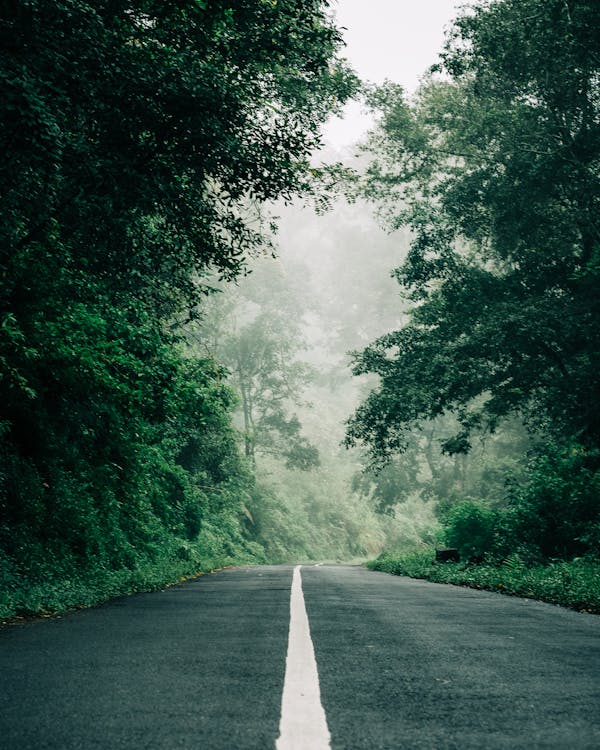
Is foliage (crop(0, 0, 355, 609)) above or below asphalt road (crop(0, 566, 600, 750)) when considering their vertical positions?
above

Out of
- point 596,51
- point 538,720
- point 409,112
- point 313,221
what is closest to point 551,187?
point 596,51

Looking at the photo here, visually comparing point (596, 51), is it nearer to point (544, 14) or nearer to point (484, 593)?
point (544, 14)

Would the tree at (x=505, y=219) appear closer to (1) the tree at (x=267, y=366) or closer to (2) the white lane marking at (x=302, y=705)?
(2) the white lane marking at (x=302, y=705)

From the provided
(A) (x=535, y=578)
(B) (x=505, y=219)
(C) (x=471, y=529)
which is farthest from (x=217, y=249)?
(B) (x=505, y=219)

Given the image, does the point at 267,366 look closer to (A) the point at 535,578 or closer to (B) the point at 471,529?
(B) the point at 471,529

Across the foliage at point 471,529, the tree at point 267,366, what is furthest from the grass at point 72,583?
the tree at point 267,366

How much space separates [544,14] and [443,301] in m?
9.20

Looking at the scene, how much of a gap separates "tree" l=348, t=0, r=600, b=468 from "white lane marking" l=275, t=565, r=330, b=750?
15.1 metres

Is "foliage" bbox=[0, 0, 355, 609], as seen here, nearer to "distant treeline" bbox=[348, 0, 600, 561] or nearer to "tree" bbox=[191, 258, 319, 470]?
"distant treeline" bbox=[348, 0, 600, 561]

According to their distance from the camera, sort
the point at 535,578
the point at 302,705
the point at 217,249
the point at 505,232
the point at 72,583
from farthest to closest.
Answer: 1. the point at 505,232
2. the point at 217,249
3. the point at 535,578
4. the point at 72,583
5. the point at 302,705

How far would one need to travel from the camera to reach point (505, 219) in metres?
22.7

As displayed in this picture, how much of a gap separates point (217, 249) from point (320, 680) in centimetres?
909

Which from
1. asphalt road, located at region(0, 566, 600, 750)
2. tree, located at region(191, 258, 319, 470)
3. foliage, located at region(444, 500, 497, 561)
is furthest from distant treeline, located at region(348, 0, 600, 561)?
tree, located at region(191, 258, 319, 470)

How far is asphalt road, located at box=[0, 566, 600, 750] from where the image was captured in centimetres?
283
